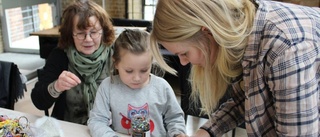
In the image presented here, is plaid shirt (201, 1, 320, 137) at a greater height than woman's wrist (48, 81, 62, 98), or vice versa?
plaid shirt (201, 1, 320, 137)

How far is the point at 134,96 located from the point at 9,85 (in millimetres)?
820

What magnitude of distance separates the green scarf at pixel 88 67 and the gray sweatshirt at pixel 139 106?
18 cm

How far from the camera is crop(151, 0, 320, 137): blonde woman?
2.25 feet

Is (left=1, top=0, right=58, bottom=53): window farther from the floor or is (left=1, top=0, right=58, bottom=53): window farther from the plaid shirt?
the plaid shirt

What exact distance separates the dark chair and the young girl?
0.68 m

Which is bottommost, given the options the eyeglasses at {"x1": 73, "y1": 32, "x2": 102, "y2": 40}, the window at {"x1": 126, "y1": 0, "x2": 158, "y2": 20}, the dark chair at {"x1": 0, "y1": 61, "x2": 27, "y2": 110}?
the dark chair at {"x1": 0, "y1": 61, "x2": 27, "y2": 110}

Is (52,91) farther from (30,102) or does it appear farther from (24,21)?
(24,21)

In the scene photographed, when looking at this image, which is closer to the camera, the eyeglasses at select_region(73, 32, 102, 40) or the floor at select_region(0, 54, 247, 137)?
the eyeglasses at select_region(73, 32, 102, 40)

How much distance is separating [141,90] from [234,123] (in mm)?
417

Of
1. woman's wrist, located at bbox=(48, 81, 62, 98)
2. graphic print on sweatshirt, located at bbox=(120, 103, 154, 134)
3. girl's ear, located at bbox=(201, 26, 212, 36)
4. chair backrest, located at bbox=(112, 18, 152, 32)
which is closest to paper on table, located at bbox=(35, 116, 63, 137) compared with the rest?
woman's wrist, located at bbox=(48, 81, 62, 98)

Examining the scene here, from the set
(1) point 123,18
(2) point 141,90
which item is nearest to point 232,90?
(2) point 141,90

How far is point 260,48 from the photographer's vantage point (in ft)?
2.40

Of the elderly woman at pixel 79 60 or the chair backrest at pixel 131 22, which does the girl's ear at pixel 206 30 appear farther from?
the chair backrest at pixel 131 22

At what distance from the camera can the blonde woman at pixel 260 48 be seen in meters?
0.68
